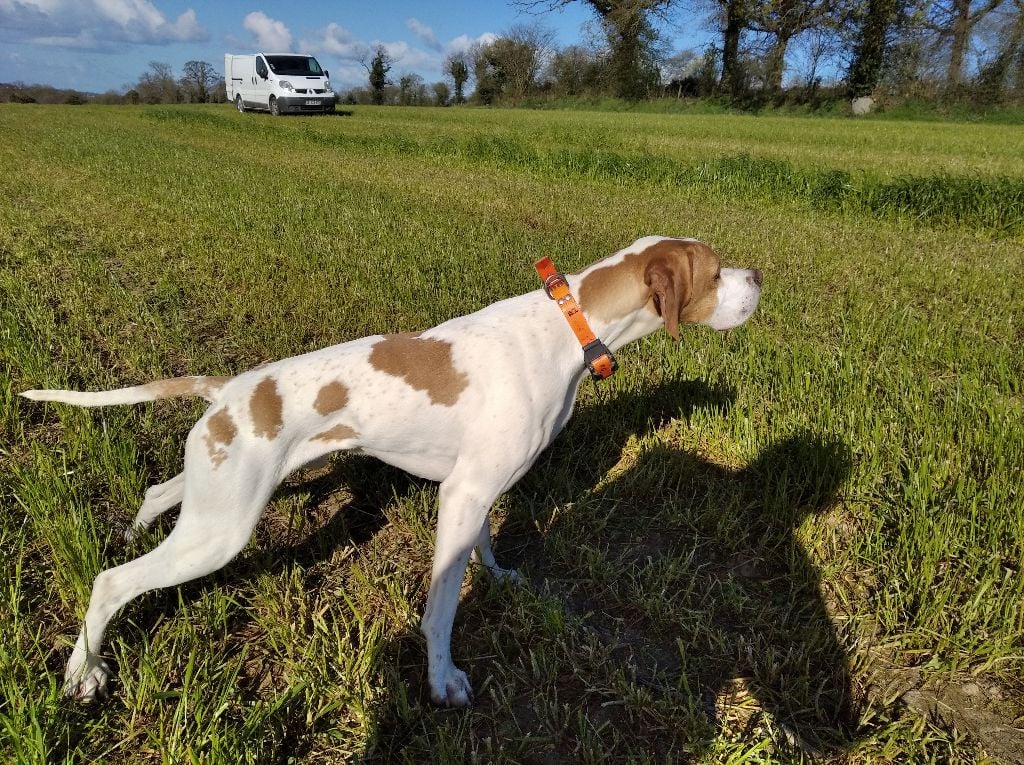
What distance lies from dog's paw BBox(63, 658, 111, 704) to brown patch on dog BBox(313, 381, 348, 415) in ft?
4.24

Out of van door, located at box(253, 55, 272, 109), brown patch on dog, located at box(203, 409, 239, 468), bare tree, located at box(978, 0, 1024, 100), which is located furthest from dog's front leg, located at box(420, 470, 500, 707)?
→ bare tree, located at box(978, 0, 1024, 100)

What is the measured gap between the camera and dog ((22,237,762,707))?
2.35 metres

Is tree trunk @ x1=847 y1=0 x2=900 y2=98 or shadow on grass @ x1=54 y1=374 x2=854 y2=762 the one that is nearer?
shadow on grass @ x1=54 y1=374 x2=854 y2=762

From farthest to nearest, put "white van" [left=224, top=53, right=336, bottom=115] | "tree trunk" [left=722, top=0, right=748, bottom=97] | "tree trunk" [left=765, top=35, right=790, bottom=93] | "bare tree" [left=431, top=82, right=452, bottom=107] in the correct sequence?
"bare tree" [left=431, top=82, right=452, bottom=107] < "tree trunk" [left=722, top=0, right=748, bottom=97] < "tree trunk" [left=765, top=35, right=790, bottom=93] < "white van" [left=224, top=53, right=336, bottom=115]

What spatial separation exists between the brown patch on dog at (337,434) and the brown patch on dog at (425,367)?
0.91 feet

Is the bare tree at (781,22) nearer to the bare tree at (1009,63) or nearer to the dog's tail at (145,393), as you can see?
the bare tree at (1009,63)

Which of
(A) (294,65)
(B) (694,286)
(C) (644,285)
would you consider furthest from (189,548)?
(A) (294,65)

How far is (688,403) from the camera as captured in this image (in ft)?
14.5

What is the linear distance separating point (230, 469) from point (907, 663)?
285 centimetres

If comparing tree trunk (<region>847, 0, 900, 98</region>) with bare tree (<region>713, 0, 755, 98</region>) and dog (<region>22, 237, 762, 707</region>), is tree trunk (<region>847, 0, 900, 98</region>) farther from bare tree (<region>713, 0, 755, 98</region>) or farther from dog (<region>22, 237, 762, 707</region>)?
dog (<region>22, 237, 762, 707</region>)

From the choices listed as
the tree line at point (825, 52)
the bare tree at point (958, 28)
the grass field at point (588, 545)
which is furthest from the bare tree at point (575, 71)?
the grass field at point (588, 545)

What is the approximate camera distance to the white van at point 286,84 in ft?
103

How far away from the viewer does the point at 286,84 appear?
102ft

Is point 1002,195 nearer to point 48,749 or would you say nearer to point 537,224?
point 537,224
